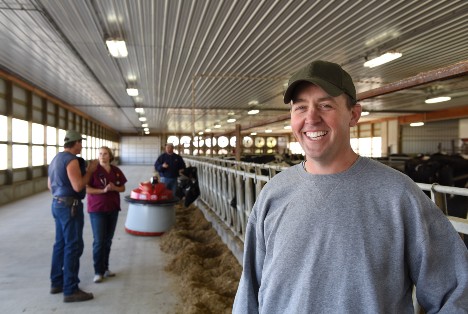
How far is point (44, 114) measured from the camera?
1561 cm

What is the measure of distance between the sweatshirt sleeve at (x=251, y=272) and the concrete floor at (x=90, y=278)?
2.46 m

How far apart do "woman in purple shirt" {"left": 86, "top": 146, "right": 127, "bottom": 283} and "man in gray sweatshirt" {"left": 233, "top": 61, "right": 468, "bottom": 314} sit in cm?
354

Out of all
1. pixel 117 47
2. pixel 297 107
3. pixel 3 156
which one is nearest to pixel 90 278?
pixel 297 107

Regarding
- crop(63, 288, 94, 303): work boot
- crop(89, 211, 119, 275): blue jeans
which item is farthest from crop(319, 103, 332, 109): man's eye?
crop(89, 211, 119, 275): blue jeans

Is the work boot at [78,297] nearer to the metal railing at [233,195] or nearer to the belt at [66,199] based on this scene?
the belt at [66,199]

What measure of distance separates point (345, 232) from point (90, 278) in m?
4.16

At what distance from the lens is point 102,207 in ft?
14.5

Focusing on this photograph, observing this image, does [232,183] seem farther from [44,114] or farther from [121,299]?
[44,114]

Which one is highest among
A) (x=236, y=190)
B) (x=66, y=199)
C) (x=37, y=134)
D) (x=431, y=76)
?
(x=37, y=134)

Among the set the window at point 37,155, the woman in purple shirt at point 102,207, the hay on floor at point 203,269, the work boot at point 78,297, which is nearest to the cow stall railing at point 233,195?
the hay on floor at point 203,269

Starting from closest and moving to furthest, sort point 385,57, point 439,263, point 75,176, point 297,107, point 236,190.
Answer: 1. point 439,263
2. point 297,107
3. point 75,176
4. point 236,190
5. point 385,57

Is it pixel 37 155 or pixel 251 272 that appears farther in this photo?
pixel 37 155

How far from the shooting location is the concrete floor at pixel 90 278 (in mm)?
3740

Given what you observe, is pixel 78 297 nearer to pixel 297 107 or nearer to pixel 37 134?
pixel 297 107
